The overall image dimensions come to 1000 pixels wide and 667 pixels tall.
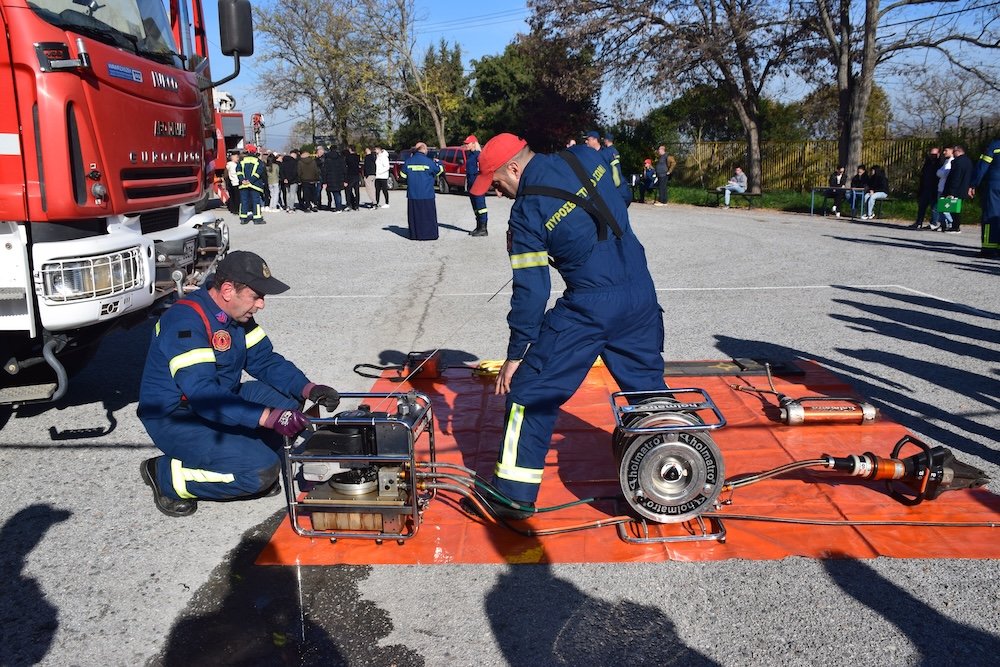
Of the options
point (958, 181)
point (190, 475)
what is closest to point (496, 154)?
point (190, 475)

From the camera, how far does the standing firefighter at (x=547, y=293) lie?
3699mm

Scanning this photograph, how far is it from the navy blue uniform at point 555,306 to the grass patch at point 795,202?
1778 cm

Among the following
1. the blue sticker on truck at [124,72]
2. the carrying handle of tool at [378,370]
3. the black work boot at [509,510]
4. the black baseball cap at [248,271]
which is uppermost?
the blue sticker on truck at [124,72]

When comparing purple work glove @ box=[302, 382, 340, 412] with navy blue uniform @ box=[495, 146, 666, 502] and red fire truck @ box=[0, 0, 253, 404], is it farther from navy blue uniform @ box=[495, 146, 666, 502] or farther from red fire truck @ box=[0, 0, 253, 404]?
red fire truck @ box=[0, 0, 253, 404]

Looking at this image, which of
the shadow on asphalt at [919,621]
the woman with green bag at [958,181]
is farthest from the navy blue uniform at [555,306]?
the woman with green bag at [958,181]

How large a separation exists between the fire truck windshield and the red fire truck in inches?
0.5

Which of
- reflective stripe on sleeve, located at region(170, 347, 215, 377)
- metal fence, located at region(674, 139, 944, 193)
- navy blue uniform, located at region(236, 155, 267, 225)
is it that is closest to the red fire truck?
reflective stripe on sleeve, located at region(170, 347, 215, 377)

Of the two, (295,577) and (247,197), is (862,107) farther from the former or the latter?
(295,577)

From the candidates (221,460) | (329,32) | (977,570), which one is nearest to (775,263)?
(977,570)

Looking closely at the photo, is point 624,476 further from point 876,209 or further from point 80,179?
point 876,209

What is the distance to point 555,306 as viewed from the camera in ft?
12.3

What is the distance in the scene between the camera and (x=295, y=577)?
140 inches

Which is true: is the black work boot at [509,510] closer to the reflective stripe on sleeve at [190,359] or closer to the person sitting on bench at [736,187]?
the reflective stripe on sleeve at [190,359]

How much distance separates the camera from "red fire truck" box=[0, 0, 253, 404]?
4.36m
